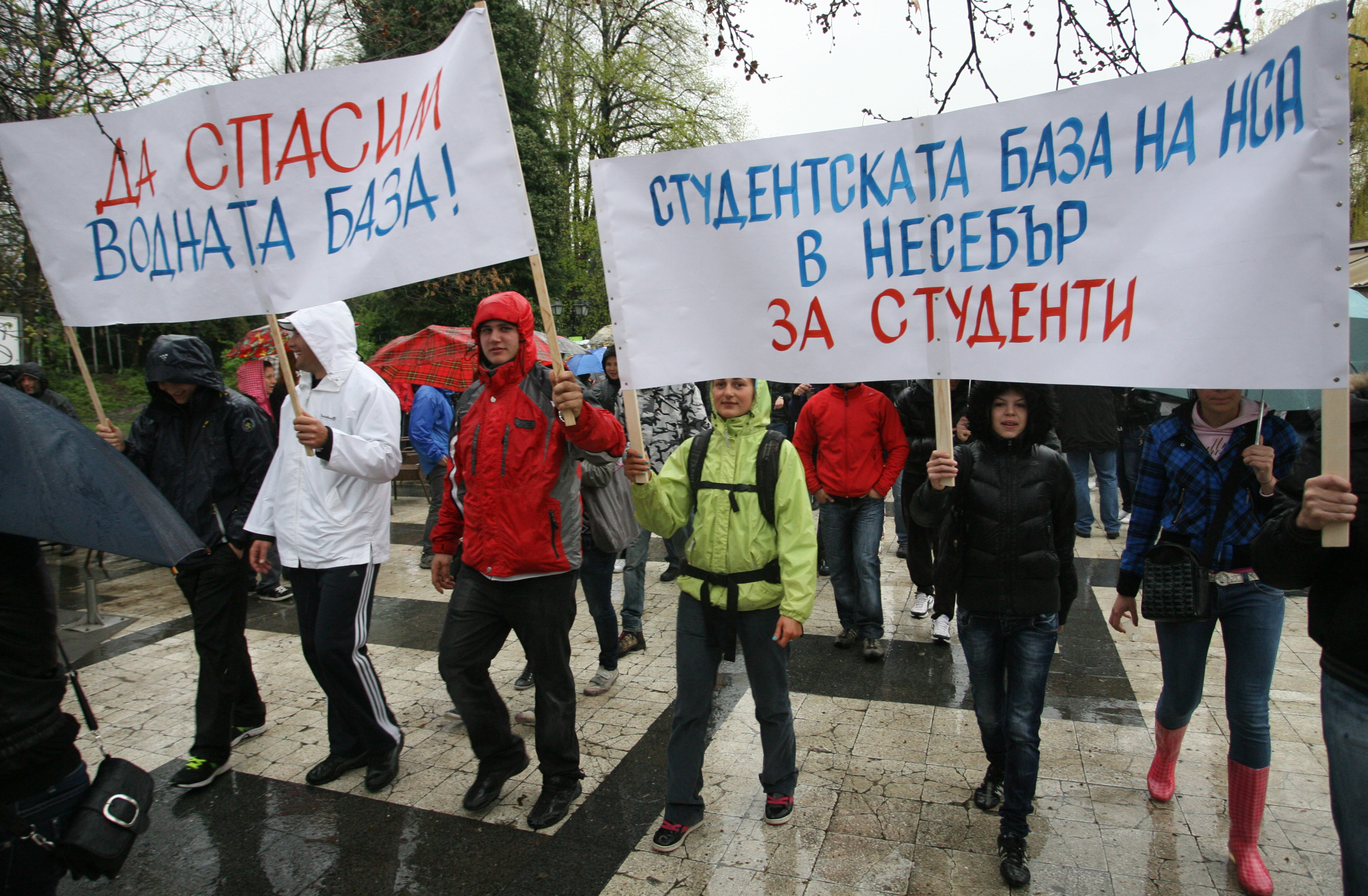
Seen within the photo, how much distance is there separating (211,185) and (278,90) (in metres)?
0.47

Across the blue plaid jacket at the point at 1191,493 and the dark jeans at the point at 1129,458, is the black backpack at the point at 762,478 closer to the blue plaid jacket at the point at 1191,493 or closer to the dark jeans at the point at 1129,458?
the blue plaid jacket at the point at 1191,493

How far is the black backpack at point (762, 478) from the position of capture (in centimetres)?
331

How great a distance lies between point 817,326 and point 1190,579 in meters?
1.62

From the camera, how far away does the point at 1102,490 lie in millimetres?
8898

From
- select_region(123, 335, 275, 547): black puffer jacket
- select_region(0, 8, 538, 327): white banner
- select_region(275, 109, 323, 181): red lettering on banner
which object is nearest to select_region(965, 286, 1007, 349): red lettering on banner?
select_region(0, 8, 538, 327): white banner

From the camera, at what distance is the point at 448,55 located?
304cm

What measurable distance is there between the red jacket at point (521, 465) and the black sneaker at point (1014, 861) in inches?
76.2

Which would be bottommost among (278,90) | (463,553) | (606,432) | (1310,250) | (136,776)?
(136,776)

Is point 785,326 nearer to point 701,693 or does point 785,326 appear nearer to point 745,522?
point 745,522

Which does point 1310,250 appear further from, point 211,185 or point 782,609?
point 211,185

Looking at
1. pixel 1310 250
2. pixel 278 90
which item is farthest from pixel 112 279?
pixel 1310 250

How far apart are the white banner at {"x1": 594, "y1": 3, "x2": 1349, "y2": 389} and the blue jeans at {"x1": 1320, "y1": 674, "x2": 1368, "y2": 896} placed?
818mm

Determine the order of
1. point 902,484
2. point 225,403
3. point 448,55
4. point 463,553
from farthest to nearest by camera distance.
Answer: point 902,484
point 225,403
point 463,553
point 448,55

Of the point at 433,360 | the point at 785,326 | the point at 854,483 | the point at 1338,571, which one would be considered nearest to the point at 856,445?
the point at 854,483
